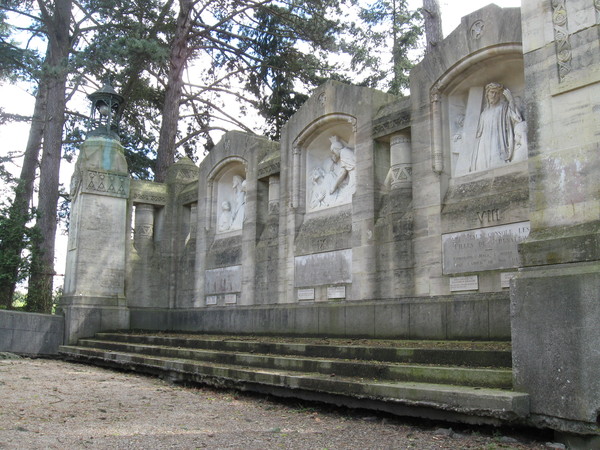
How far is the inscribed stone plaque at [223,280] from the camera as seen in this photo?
541 inches

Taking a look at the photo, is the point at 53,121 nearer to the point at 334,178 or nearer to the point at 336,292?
the point at 334,178

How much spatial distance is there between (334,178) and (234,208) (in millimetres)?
3962

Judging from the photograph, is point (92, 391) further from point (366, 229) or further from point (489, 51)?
point (489, 51)

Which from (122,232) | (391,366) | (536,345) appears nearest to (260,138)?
(122,232)

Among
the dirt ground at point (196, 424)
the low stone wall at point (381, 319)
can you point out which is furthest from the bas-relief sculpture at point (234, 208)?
the dirt ground at point (196, 424)

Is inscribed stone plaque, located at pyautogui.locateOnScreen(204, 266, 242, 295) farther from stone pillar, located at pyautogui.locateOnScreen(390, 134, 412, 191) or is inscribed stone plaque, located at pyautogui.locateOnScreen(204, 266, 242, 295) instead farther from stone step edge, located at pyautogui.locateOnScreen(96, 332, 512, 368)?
stone pillar, located at pyautogui.locateOnScreen(390, 134, 412, 191)

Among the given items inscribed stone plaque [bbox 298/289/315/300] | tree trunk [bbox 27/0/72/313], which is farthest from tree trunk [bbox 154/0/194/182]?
inscribed stone plaque [bbox 298/289/315/300]

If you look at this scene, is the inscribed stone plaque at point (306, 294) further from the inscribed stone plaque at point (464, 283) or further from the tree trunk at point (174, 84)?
the tree trunk at point (174, 84)

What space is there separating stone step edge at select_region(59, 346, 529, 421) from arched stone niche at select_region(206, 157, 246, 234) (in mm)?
5619

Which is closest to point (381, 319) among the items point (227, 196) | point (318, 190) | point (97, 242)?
point (318, 190)

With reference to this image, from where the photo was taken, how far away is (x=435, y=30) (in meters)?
16.5

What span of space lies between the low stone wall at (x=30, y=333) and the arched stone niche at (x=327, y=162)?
662 centimetres

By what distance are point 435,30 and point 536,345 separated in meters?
13.2

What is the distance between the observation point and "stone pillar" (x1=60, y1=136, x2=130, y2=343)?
1438 cm
